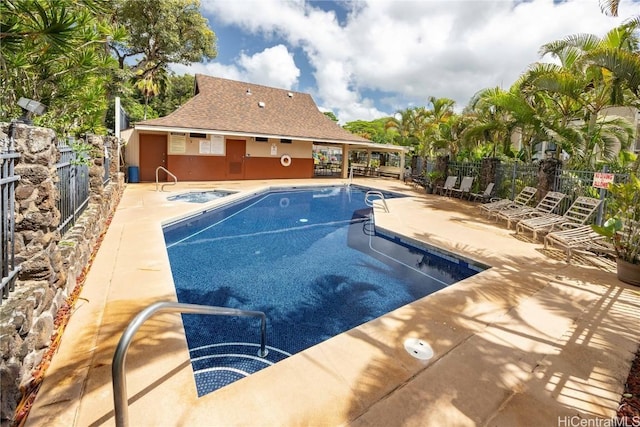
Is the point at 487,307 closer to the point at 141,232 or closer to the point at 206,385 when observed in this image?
the point at 206,385

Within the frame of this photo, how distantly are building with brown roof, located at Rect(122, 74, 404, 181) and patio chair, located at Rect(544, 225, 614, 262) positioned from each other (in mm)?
14573

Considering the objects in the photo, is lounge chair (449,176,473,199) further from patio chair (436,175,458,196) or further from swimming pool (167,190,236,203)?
swimming pool (167,190,236,203)

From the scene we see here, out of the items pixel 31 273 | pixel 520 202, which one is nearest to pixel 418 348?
pixel 31 273

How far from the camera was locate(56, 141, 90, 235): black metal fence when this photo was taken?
4355mm

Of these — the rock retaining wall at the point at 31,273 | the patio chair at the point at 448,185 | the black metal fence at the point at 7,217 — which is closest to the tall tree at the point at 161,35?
the patio chair at the point at 448,185

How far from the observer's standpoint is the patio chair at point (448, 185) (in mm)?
15773

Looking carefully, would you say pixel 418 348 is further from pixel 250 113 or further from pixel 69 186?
pixel 250 113

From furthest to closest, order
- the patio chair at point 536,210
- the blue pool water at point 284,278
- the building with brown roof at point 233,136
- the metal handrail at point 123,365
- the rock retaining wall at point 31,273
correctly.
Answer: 1. the building with brown roof at point 233,136
2. the patio chair at point 536,210
3. the blue pool water at point 284,278
4. the rock retaining wall at point 31,273
5. the metal handrail at point 123,365

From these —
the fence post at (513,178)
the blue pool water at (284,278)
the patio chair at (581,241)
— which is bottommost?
the blue pool water at (284,278)

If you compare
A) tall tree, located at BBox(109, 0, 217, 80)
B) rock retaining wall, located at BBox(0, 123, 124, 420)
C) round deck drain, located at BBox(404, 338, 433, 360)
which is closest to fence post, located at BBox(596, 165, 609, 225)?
round deck drain, located at BBox(404, 338, 433, 360)

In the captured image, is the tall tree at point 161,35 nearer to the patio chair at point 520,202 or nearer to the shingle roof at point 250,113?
the shingle roof at point 250,113

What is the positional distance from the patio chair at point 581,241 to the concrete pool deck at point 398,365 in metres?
1.15

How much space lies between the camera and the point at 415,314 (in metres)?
4.00

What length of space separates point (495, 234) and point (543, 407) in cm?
656
